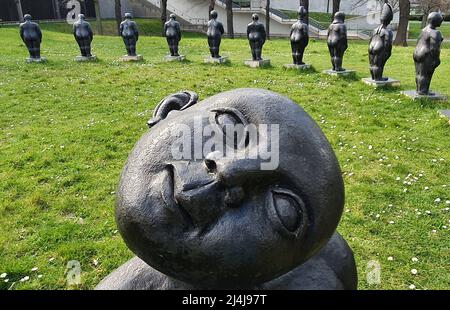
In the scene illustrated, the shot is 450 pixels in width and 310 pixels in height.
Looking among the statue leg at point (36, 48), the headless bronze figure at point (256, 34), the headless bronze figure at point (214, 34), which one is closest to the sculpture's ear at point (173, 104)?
the headless bronze figure at point (256, 34)

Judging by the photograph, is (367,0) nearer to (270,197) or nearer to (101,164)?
(101,164)

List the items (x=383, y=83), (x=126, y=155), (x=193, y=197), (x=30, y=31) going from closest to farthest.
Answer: (x=193, y=197) < (x=126, y=155) < (x=383, y=83) < (x=30, y=31)

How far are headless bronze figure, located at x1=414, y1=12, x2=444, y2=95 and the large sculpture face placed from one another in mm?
8037

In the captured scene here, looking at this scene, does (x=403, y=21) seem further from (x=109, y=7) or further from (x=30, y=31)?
(x=109, y=7)

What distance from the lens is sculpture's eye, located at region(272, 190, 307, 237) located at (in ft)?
5.07

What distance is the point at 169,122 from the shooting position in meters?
1.81

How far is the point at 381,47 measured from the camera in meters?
10.1

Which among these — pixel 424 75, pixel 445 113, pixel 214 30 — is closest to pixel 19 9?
pixel 214 30

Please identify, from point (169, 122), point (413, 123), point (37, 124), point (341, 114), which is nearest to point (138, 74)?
point (37, 124)

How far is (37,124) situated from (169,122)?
713 centimetres

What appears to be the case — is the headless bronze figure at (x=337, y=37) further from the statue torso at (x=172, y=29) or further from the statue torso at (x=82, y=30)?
the statue torso at (x=82, y=30)

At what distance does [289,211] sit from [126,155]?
516cm

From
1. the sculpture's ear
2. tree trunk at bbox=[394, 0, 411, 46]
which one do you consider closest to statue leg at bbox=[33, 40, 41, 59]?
the sculpture's ear

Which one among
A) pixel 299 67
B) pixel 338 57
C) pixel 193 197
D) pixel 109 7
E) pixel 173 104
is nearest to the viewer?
pixel 193 197
